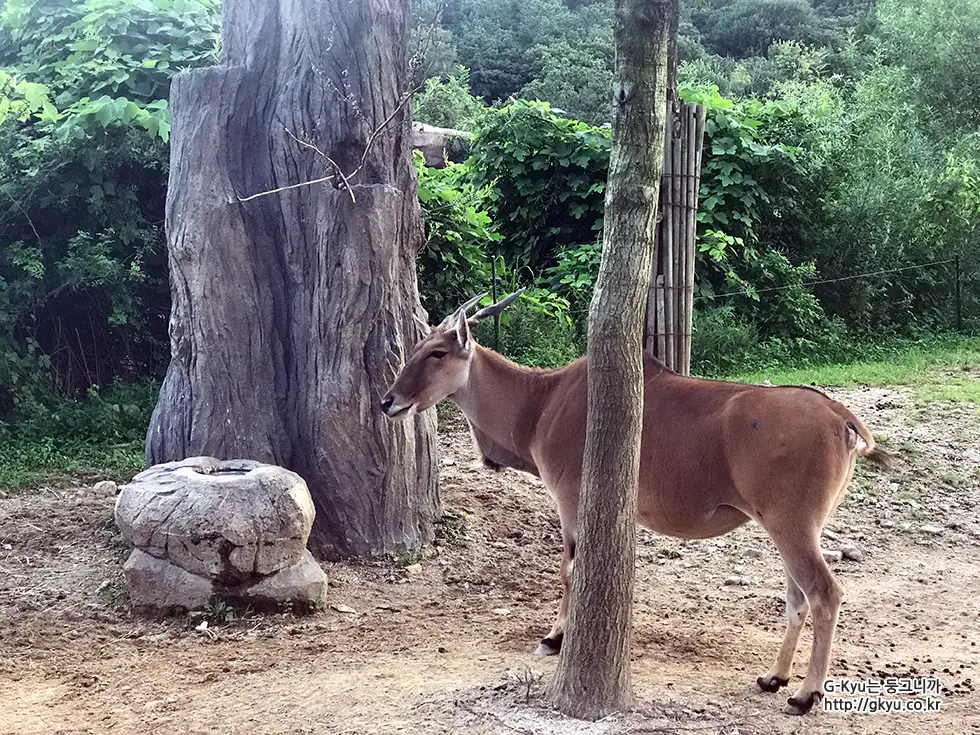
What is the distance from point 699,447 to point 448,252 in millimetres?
6497

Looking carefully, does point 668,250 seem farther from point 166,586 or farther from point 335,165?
point 166,586

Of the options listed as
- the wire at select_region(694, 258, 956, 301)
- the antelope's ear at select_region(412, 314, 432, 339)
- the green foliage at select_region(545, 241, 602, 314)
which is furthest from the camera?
the wire at select_region(694, 258, 956, 301)

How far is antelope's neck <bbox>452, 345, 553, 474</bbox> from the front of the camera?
5.70m

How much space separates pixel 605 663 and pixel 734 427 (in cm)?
121

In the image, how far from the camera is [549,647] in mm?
5121

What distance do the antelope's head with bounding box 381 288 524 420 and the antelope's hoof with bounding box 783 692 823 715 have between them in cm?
238

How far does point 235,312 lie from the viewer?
6418 mm

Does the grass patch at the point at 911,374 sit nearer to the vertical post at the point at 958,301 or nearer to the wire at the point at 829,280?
the wire at the point at 829,280

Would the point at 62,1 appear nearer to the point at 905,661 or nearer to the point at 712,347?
the point at 712,347

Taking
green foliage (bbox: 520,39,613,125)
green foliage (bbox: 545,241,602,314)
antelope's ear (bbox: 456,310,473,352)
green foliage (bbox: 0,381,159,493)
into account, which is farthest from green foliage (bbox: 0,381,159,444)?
green foliage (bbox: 520,39,613,125)

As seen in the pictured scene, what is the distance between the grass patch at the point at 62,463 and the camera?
7574 millimetres

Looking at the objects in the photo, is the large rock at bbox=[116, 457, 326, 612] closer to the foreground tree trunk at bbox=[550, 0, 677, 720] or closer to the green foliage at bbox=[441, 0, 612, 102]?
the foreground tree trunk at bbox=[550, 0, 677, 720]

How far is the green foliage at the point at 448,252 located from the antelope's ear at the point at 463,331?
495 centimetres

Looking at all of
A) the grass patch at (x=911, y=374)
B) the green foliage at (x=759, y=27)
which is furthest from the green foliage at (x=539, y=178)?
the green foliage at (x=759, y=27)
